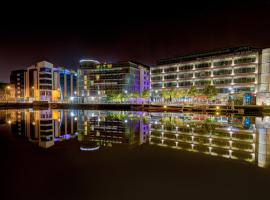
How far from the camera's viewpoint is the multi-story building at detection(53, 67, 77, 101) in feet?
440

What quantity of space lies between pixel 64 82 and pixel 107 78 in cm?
4090

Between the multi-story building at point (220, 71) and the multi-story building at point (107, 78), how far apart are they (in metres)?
20.4

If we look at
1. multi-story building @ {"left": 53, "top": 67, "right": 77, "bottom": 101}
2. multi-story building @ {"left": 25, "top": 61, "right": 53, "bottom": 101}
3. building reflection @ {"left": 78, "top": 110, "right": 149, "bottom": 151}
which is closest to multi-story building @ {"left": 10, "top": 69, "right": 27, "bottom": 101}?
multi-story building @ {"left": 25, "top": 61, "right": 53, "bottom": 101}

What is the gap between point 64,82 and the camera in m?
147

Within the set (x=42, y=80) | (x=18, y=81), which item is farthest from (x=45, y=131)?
(x=18, y=81)

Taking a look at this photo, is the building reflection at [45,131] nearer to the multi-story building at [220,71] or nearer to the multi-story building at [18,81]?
the multi-story building at [220,71]

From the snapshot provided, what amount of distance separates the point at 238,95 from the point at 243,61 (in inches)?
539

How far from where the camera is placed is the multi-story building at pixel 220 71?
74.6 meters

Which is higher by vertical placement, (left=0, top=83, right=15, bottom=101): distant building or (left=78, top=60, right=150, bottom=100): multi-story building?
(left=78, top=60, right=150, bottom=100): multi-story building

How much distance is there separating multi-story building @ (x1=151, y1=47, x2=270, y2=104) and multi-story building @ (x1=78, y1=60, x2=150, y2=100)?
67.1ft

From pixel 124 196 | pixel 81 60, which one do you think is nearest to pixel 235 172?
pixel 124 196

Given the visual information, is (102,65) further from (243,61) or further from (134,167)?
(134,167)

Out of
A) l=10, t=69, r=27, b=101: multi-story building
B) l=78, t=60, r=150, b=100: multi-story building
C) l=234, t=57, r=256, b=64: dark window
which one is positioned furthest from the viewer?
l=10, t=69, r=27, b=101: multi-story building

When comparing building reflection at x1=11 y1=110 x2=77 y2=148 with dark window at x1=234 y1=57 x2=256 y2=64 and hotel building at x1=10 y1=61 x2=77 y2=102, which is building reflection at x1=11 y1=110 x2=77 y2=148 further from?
hotel building at x1=10 y1=61 x2=77 y2=102
